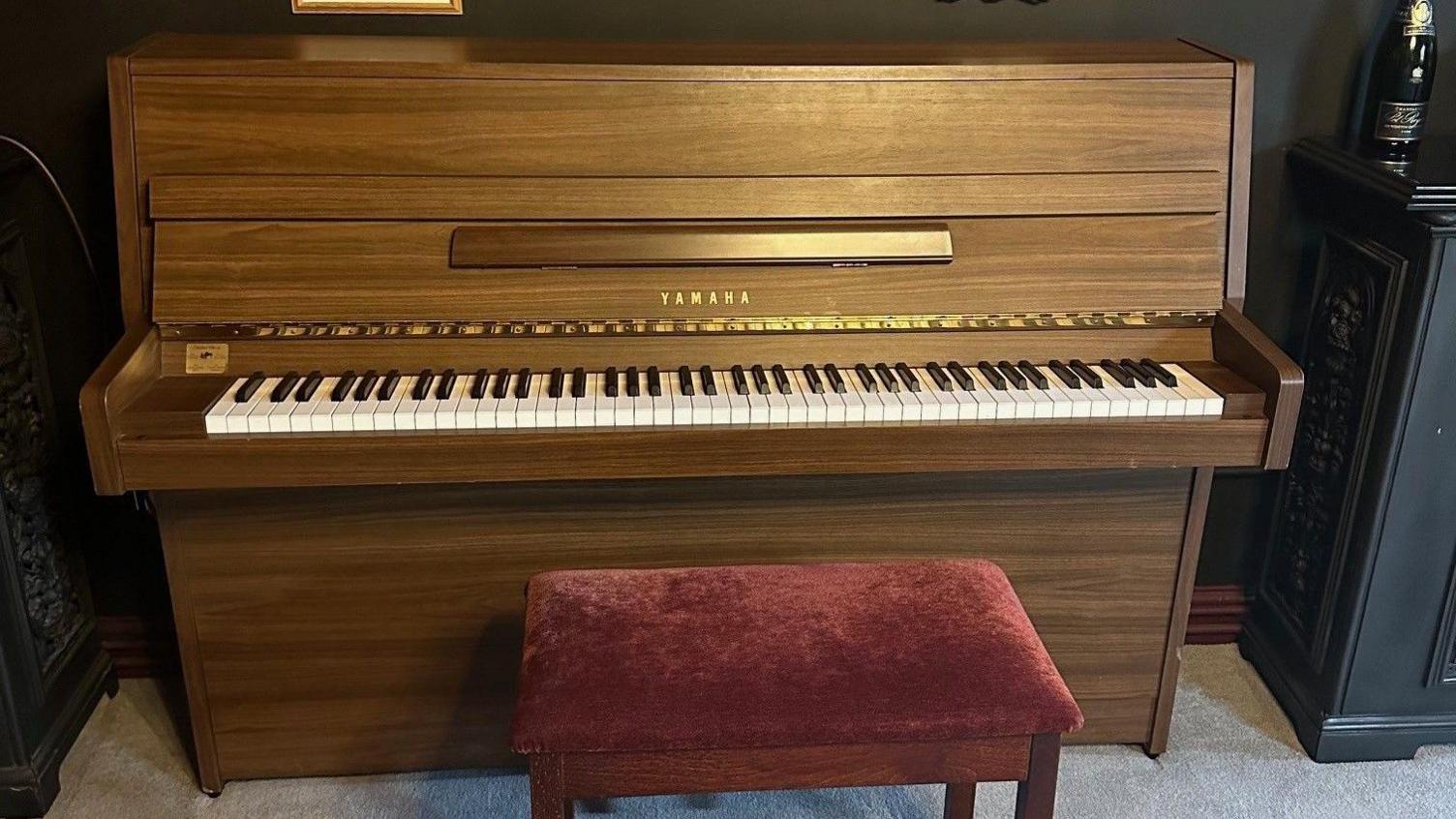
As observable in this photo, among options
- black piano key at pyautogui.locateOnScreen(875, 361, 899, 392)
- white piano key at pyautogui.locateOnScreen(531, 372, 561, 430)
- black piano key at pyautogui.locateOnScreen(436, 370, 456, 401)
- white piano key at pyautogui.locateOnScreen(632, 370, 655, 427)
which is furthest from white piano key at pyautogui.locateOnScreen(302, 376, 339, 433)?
black piano key at pyautogui.locateOnScreen(875, 361, 899, 392)

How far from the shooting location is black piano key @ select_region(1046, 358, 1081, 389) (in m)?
1.59

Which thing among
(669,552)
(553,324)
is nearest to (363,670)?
(669,552)

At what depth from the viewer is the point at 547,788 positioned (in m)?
1.30

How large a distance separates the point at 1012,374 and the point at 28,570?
154cm

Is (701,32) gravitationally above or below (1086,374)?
above

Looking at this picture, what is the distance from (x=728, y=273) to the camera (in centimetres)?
165

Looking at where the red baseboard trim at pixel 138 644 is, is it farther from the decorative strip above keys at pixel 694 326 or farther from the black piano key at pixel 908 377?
the black piano key at pixel 908 377

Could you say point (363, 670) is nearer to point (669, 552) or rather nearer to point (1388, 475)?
point (669, 552)

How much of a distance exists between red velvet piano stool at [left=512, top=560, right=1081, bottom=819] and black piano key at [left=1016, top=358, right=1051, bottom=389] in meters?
0.31

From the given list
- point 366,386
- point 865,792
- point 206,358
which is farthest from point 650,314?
point 865,792

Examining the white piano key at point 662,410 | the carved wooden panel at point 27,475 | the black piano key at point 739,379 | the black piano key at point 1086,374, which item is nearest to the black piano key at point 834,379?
the black piano key at point 739,379

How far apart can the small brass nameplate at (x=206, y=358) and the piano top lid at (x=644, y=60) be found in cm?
36

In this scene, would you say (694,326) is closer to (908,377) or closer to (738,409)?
(738,409)

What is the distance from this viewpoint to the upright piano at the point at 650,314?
60.1 inches
